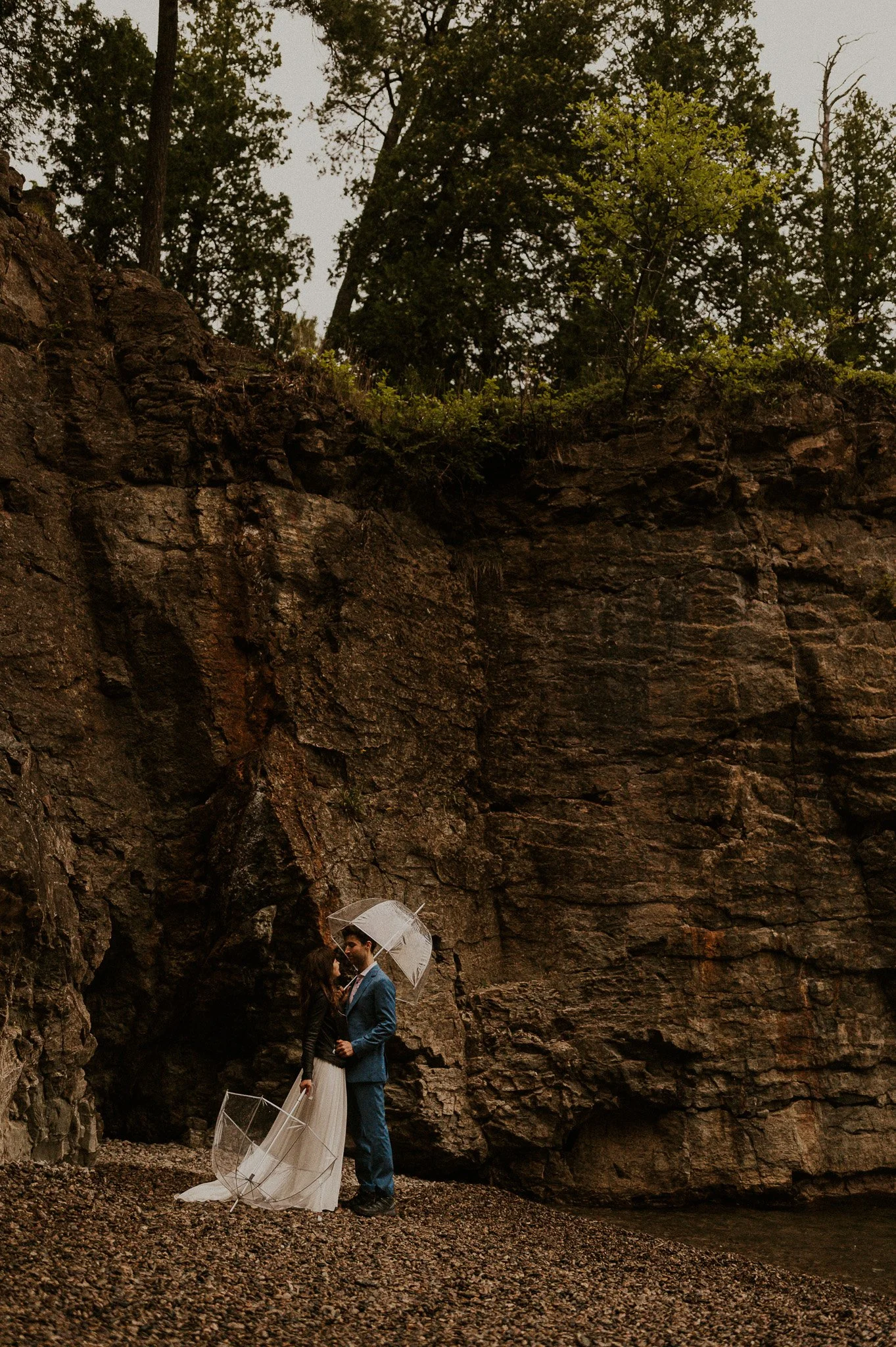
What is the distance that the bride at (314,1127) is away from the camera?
898 cm

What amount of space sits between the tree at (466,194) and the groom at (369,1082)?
488 inches

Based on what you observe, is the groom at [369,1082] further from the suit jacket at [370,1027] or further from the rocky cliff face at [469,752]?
the rocky cliff face at [469,752]

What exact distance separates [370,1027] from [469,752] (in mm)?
4915

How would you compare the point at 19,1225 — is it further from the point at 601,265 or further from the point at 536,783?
the point at 601,265

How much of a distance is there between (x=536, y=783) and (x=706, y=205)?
794 cm

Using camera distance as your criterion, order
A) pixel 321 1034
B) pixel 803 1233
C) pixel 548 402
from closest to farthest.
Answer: pixel 321 1034 < pixel 803 1233 < pixel 548 402

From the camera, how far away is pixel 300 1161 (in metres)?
9.20

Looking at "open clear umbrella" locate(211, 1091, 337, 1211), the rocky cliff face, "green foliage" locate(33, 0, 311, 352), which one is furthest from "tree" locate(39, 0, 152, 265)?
"open clear umbrella" locate(211, 1091, 337, 1211)

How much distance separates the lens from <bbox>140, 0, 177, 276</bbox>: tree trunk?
16.6 metres

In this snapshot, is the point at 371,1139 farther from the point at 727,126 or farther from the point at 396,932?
the point at 727,126

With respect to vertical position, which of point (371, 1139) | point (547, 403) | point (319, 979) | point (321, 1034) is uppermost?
point (547, 403)

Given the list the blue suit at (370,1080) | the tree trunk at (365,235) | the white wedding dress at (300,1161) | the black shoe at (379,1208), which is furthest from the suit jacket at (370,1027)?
the tree trunk at (365,235)

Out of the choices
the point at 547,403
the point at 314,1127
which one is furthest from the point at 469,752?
the point at 314,1127

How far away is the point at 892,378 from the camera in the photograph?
16203mm
